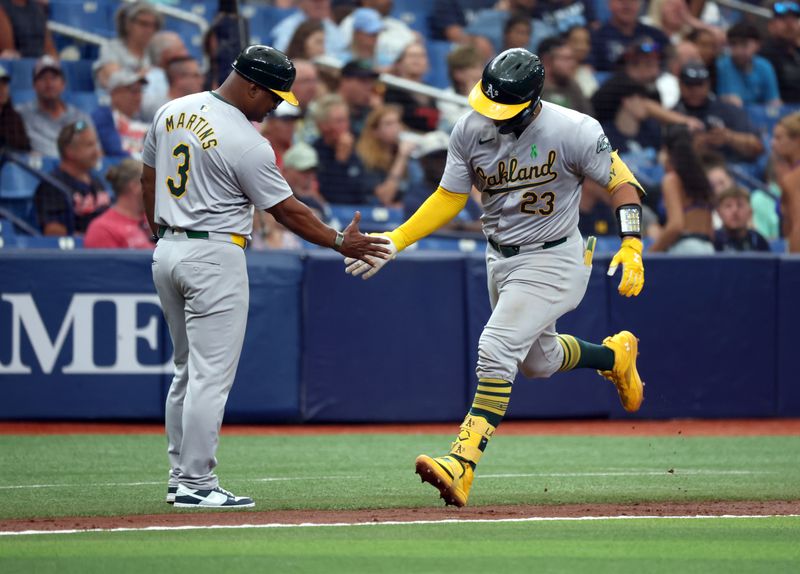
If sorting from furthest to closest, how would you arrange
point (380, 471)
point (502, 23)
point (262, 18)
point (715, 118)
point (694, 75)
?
point (502, 23) < point (715, 118) < point (694, 75) < point (262, 18) < point (380, 471)

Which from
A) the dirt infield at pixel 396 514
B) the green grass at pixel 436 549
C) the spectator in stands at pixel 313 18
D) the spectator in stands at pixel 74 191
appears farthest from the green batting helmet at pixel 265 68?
the spectator in stands at pixel 313 18

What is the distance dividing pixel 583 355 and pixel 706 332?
15.1 ft

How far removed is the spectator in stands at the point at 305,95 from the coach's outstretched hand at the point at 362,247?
658 centimetres

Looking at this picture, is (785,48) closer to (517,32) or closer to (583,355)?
(517,32)

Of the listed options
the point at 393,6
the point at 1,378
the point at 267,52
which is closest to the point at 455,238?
the point at 393,6

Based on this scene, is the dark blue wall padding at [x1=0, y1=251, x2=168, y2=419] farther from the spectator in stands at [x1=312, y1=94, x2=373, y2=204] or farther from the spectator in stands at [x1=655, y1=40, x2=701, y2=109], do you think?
the spectator in stands at [x1=655, y1=40, x2=701, y2=109]

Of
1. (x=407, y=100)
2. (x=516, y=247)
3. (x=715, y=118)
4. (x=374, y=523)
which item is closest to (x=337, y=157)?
(x=407, y=100)

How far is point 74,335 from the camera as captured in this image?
33.5 feet

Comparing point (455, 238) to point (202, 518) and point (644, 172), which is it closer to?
point (644, 172)

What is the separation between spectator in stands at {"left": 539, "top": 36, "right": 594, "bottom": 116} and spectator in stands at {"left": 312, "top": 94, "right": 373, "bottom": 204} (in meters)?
2.32

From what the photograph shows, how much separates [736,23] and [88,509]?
38.8 feet

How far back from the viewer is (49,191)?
1112 centimetres

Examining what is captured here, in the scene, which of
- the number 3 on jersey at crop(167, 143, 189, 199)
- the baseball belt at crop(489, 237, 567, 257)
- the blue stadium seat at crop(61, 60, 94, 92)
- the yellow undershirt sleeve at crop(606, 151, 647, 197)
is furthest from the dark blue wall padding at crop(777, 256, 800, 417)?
the number 3 on jersey at crop(167, 143, 189, 199)

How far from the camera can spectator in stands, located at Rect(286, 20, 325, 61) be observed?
13141 millimetres
